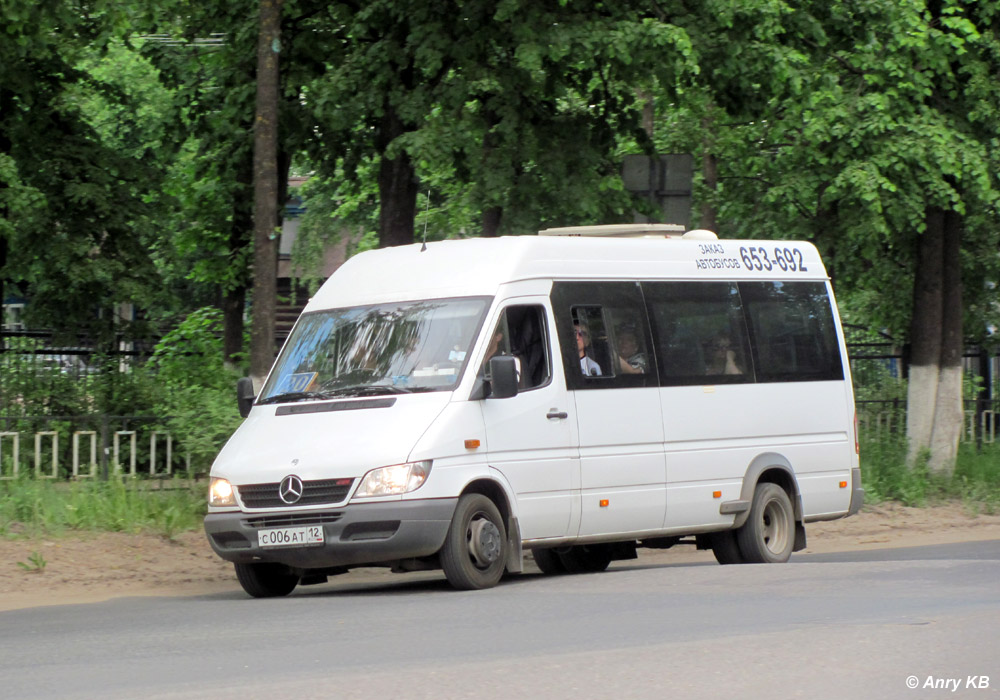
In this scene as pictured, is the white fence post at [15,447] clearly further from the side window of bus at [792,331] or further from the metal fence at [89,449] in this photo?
the side window of bus at [792,331]

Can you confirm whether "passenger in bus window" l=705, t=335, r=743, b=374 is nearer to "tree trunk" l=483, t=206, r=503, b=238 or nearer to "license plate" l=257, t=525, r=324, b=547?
"license plate" l=257, t=525, r=324, b=547

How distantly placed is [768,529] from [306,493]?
483 centimetres

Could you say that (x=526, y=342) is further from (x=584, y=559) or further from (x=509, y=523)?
(x=584, y=559)

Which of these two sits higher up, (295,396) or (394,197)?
(394,197)

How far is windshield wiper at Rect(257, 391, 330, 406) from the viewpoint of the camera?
11264 mm

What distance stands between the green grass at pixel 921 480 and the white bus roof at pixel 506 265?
7.17 metres

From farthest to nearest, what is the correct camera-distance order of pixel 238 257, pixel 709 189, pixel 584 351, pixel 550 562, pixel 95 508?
pixel 709 189, pixel 238 257, pixel 95 508, pixel 550 562, pixel 584 351

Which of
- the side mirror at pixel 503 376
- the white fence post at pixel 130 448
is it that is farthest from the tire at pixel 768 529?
the white fence post at pixel 130 448

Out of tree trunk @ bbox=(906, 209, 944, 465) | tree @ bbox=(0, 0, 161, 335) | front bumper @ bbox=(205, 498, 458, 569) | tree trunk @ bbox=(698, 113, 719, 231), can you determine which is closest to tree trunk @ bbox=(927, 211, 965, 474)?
tree trunk @ bbox=(906, 209, 944, 465)

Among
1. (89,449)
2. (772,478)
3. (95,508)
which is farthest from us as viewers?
(89,449)

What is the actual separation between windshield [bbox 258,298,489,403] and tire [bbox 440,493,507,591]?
34.4 inches

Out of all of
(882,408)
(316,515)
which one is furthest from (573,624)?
(882,408)

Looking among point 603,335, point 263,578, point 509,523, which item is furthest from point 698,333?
point 263,578

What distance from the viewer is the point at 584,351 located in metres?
12.0
